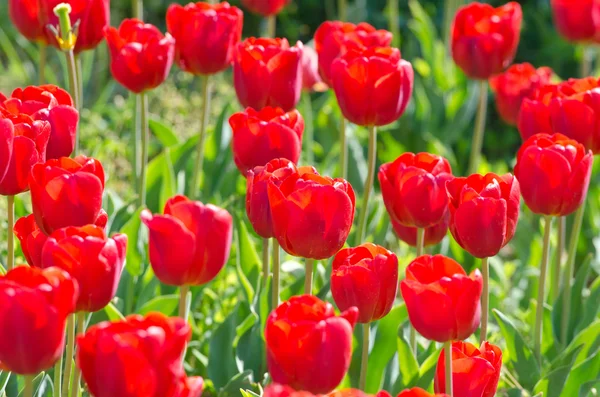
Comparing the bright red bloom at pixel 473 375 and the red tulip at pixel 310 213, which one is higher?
the red tulip at pixel 310 213

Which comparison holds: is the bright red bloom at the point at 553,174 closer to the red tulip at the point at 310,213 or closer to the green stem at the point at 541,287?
the green stem at the point at 541,287

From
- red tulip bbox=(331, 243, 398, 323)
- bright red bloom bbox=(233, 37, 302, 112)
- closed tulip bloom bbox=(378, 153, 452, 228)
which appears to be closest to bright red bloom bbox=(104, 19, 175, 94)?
bright red bloom bbox=(233, 37, 302, 112)

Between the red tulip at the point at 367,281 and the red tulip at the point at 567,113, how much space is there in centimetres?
74

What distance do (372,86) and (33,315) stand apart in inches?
38.8

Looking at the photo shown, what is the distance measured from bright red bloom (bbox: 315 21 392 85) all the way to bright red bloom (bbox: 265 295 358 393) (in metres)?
1.10

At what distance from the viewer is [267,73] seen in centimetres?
211

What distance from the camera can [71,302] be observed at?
1.19 meters

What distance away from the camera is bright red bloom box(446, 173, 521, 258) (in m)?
1.60

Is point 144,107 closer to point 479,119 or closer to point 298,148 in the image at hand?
point 298,148

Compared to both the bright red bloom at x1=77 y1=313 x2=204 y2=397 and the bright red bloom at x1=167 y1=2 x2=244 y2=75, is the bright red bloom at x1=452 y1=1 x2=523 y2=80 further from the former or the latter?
the bright red bloom at x1=77 y1=313 x2=204 y2=397

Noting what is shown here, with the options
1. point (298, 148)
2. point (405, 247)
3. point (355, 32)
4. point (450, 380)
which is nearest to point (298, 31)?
point (405, 247)

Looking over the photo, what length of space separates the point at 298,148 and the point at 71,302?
0.79 m

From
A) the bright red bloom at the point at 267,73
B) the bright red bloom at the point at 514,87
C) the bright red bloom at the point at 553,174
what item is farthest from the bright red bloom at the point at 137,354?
the bright red bloom at the point at 514,87

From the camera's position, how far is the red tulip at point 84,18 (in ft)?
7.37
